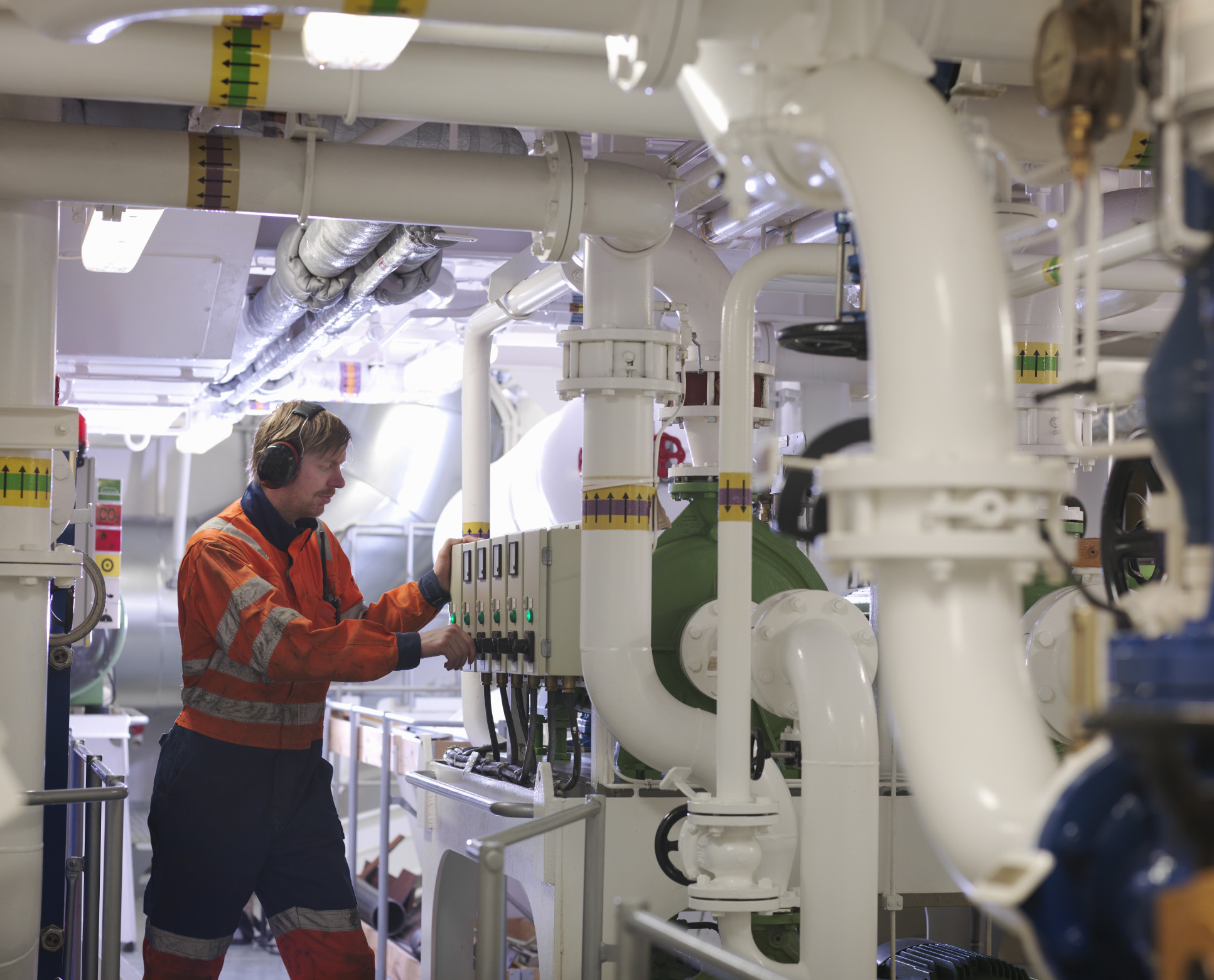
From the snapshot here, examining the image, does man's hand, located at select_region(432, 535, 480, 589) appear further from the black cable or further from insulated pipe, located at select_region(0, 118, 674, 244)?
the black cable

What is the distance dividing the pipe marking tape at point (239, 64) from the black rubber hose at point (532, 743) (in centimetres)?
→ 199

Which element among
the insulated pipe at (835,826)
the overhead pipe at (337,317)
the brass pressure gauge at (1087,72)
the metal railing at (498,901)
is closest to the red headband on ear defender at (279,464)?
the overhead pipe at (337,317)

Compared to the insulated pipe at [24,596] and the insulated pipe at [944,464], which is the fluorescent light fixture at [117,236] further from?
the insulated pipe at [944,464]

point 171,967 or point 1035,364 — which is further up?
point 1035,364

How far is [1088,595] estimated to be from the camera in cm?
172

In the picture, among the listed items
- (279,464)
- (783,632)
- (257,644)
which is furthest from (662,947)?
(279,464)

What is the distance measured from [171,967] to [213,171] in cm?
209

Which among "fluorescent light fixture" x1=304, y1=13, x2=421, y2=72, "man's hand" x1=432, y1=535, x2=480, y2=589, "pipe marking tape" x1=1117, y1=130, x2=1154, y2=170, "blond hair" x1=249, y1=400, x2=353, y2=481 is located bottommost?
"man's hand" x1=432, y1=535, x2=480, y2=589

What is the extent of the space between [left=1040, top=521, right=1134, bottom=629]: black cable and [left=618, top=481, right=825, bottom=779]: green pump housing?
1.93m

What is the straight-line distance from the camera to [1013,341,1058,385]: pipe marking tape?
4289 mm

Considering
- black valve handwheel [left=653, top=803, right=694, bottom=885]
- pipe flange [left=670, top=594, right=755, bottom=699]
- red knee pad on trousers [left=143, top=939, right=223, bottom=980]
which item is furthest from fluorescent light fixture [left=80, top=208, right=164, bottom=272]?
black valve handwheel [left=653, top=803, right=694, bottom=885]

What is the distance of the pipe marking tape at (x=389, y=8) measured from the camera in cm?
205

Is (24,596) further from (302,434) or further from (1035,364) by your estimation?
(1035,364)

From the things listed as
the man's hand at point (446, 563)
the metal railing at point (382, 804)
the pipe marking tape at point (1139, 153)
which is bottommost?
the metal railing at point (382, 804)
